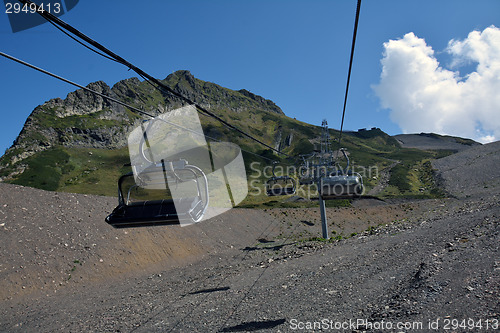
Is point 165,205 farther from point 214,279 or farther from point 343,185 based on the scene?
point 343,185

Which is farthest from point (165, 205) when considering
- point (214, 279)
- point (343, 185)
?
point (343, 185)

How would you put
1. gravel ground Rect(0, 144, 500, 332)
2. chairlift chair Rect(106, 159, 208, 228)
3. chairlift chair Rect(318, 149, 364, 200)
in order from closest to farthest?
chairlift chair Rect(106, 159, 208, 228), gravel ground Rect(0, 144, 500, 332), chairlift chair Rect(318, 149, 364, 200)

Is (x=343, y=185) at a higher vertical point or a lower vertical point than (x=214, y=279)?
higher

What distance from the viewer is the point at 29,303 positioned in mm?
17891

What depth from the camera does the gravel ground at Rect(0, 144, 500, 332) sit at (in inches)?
363

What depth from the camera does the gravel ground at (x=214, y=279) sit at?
923cm

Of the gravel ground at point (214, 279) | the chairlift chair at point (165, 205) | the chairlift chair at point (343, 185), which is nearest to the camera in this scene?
the chairlift chair at point (165, 205)

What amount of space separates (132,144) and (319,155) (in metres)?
120

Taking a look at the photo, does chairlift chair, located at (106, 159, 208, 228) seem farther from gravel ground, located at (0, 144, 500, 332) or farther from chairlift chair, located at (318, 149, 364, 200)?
chairlift chair, located at (318, 149, 364, 200)

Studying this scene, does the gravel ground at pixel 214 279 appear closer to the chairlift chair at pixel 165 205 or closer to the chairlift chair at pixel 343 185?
the chairlift chair at pixel 343 185

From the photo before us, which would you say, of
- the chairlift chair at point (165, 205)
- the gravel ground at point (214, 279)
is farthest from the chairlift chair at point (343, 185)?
the chairlift chair at point (165, 205)

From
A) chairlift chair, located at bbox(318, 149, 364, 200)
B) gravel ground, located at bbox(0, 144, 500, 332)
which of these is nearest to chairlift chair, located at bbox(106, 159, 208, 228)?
gravel ground, located at bbox(0, 144, 500, 332)

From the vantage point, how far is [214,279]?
62.8 ft

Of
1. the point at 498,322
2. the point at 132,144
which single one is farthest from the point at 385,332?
the point at 132,144
